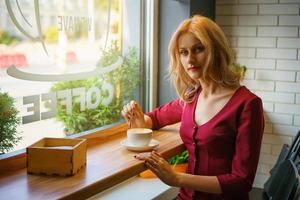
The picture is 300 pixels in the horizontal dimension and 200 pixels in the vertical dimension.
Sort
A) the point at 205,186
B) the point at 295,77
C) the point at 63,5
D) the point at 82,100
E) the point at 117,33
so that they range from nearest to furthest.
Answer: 1. the point at 205,186
2. the point at 63,5
3. the point at 82,100
4. the point at 117,33
5. the point at 295,77

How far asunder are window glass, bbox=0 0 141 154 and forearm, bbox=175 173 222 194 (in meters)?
0.65

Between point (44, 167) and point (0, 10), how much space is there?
0.61 m

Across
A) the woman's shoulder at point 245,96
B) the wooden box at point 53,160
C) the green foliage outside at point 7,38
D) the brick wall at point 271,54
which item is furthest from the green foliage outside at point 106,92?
the brick wall at point 271,54

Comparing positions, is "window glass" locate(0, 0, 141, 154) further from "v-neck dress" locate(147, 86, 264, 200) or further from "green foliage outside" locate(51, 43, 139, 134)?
"v-neck dress" locate(147, 86, 264, 200)

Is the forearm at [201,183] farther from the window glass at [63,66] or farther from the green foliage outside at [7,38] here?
the green foliage outside at [7,38]

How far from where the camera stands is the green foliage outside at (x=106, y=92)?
79.2 inches

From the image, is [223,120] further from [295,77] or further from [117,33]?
[295,77]

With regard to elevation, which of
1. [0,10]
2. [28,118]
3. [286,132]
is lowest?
[286,132]

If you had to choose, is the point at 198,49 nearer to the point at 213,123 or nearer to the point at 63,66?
the point at 213,123

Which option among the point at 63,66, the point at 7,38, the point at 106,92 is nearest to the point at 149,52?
the point at 106,92

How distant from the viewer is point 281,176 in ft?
5.72

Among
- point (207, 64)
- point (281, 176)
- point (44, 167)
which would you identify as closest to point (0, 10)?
point (44, 167)

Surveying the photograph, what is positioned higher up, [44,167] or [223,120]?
[223,120]

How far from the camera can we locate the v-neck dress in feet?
5.30
